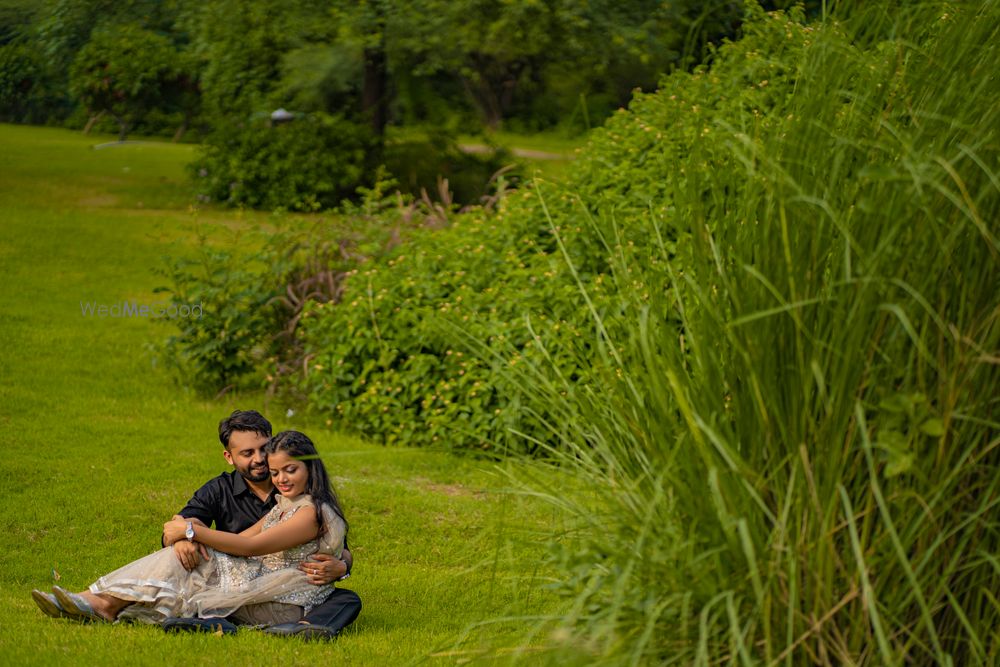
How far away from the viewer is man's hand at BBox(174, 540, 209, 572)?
489 cm

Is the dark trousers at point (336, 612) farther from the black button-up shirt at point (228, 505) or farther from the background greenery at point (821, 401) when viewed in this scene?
the background greenery at point (821, 401)

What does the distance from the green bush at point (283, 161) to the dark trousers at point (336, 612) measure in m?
13.8

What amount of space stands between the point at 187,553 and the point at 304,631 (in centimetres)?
55

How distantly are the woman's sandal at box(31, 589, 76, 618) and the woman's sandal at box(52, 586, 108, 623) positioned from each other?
12mm

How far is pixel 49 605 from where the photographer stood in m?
4.89

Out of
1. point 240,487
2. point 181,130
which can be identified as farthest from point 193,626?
point 181,130

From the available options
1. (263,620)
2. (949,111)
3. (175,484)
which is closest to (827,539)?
(949,111)

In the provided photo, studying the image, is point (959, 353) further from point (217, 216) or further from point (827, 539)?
point (217, 216)

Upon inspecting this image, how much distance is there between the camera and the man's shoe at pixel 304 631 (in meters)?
4.91

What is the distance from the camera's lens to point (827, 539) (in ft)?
9.39

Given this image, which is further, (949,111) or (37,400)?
(37,400)

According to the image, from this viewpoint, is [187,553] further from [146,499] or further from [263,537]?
[146,499]

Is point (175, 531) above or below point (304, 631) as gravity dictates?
above

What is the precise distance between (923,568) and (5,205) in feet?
51.2
